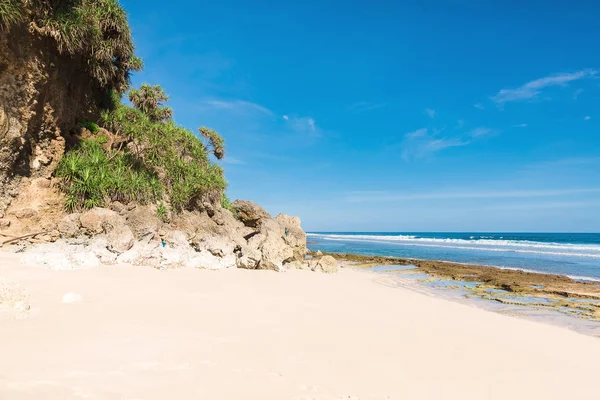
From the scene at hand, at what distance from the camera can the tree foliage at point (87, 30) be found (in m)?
8.36

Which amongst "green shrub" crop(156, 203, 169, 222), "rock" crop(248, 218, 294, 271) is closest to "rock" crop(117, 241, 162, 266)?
"green shrub" crop(156, 203, 169, 222)

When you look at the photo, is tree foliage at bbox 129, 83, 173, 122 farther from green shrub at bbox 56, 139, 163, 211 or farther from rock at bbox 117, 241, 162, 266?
rock at bbox 117, 241, 162, 266

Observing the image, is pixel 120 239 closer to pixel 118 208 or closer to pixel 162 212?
pixel 118 208

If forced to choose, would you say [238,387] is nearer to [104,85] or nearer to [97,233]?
[97,233]

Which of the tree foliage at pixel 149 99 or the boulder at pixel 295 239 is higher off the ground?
the tree foliage at pixel 149 99

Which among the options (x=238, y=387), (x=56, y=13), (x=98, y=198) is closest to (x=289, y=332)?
(x=238, y=387)

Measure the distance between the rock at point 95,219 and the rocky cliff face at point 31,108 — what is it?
71.9 inches

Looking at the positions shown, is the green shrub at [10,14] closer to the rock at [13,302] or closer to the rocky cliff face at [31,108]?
the rocky cliff face at [31,108]

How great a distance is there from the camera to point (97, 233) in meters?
8.47

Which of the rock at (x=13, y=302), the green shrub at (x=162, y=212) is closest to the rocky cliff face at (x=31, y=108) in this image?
the green shrub at (x=162, y=212)

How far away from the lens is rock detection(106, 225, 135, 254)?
27.2 feet

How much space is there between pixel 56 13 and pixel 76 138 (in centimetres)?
370

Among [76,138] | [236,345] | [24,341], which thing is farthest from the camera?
[76,138]

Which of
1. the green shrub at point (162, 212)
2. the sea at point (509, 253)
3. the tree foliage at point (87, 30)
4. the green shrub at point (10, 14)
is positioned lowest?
the sea at point (509, 253)
